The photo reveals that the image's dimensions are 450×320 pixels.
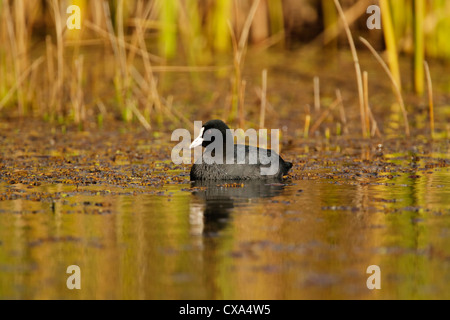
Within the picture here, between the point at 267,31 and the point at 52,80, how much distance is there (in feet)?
20.2

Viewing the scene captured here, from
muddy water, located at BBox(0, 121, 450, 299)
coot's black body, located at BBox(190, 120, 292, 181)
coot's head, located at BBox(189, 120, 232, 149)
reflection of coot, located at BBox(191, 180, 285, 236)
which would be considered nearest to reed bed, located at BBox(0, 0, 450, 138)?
coot's head, located at BBox(189, 120, 232, 149)

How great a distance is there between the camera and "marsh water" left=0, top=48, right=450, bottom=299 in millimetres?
4438

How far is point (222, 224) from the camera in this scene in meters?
5.76

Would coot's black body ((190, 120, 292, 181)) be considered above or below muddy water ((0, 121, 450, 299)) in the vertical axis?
above

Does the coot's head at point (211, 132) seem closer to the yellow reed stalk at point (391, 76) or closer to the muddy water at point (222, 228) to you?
the muddy water at point (222, 228)

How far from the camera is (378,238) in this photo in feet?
17.4

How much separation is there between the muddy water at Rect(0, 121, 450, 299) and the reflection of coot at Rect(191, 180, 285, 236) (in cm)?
1

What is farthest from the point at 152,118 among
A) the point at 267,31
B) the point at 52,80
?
the point at 267,31

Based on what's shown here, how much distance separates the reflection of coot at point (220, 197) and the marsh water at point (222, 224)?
0.01 m

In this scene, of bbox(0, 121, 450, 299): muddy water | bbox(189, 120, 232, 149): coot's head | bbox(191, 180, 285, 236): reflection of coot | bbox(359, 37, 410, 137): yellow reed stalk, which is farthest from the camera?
bbox(359, 37, 410, 137): yellow reed stalk

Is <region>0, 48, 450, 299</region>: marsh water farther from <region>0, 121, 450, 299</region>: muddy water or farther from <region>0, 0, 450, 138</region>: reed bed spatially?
<region>0, 0, 450, 138</region>: reed bed

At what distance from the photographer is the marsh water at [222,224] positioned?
444 centimetres

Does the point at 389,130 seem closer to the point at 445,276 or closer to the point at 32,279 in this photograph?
the point at 445,276
